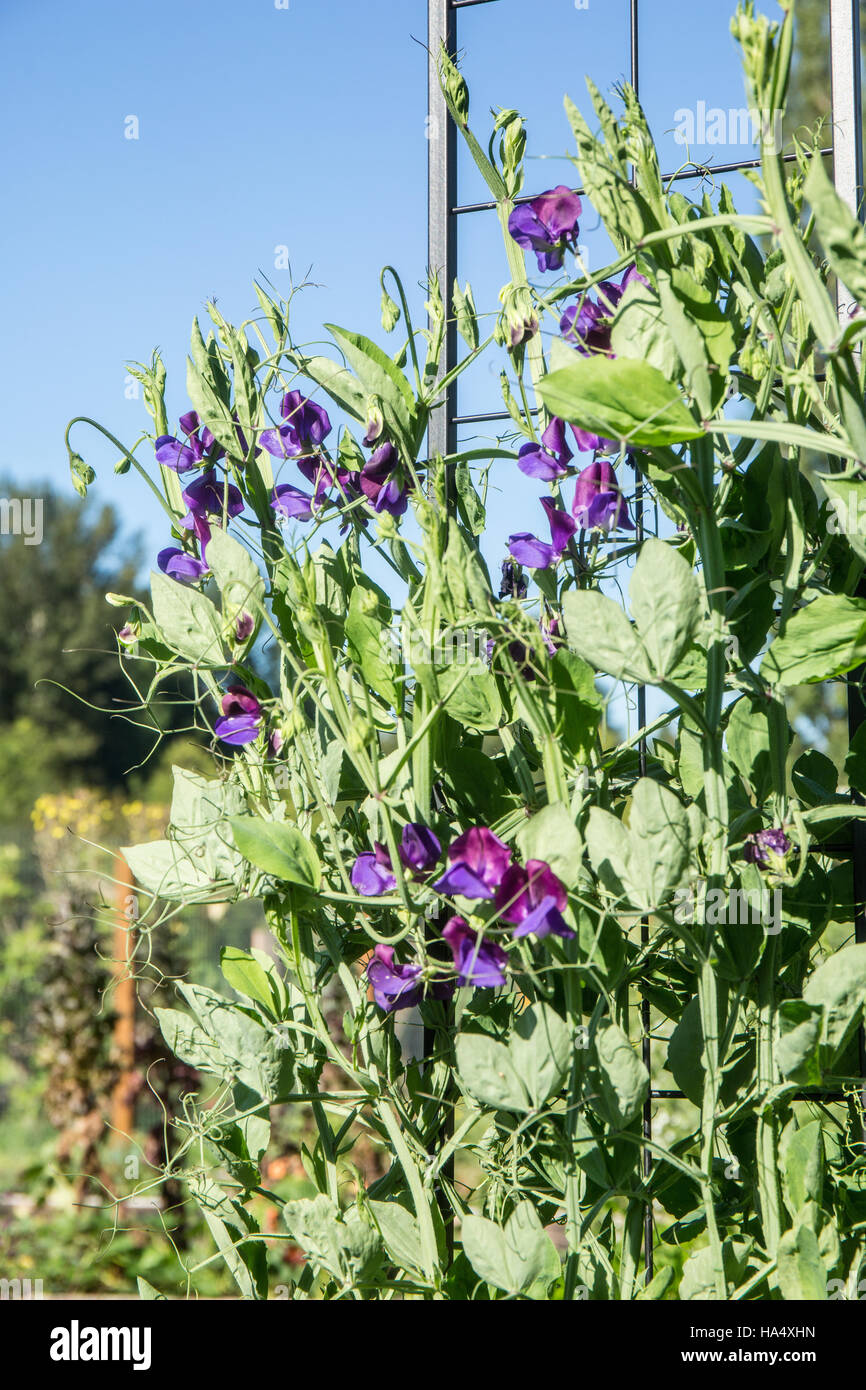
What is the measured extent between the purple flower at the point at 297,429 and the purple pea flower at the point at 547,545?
0.21 meters

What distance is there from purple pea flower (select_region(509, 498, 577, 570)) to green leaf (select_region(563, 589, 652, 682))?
0.49 feet

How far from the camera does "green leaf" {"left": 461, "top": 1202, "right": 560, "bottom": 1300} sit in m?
0.75

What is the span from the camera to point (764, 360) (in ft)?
2.54

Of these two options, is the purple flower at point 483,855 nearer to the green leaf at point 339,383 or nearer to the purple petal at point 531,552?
the purple petal at point 531,552

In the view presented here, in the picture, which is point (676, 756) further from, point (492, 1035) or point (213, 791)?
point (213, 791)

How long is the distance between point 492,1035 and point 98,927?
2.65 m

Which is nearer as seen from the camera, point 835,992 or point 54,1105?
point 835,992

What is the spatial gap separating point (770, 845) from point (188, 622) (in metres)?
0.50

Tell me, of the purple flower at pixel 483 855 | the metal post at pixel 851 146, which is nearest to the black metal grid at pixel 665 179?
the metal post at pixel 851 146

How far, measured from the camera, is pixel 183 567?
0.96 meters

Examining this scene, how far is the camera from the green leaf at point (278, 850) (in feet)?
2.39

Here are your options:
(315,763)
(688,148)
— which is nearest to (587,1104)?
(315,763)

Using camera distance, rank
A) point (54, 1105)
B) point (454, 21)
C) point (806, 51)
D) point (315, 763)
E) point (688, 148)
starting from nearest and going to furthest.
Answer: point (315, 763), point (688, 148), point (454, 21), point (54, 1105), point (806, 51)
